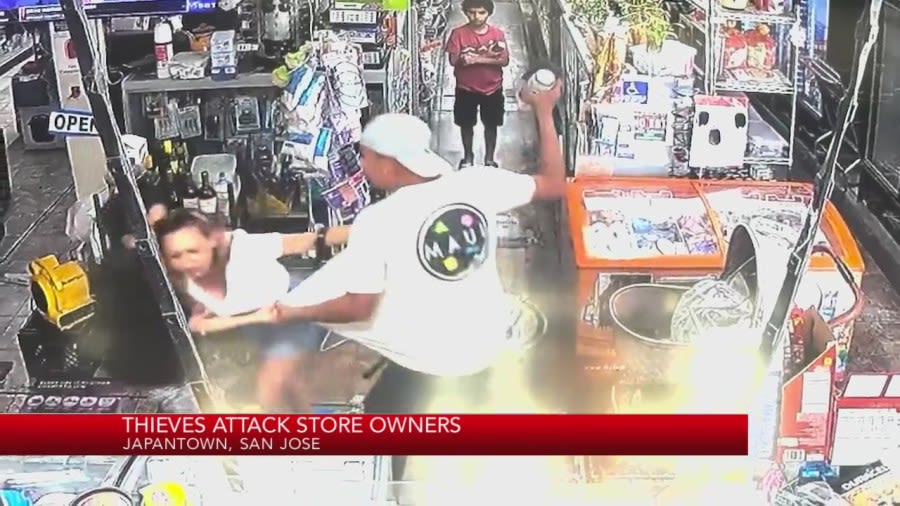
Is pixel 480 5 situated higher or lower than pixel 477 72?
higher

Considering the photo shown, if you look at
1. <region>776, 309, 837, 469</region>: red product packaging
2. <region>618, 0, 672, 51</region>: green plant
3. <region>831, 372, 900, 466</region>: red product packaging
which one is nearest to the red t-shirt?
<region>618, 0, 672, 51</region>: green plant

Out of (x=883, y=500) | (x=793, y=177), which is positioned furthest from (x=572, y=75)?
(x=883, y=500)

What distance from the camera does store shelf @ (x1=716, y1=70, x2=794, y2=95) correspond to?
2.34 meters

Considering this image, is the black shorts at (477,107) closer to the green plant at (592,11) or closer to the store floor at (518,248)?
the store floor at (518,248)

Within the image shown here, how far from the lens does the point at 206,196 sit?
7.73ft

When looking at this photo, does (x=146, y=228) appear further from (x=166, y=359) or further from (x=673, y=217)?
(x=673, y=217)

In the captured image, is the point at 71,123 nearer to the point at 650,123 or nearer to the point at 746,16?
the point at 650,123

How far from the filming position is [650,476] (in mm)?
2514

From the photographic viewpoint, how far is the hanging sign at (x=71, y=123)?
2.35 m

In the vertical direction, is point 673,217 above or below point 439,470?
above

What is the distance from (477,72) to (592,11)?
22cm

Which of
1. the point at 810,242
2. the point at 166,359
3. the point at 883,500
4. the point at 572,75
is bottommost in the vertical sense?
the point at 883,500

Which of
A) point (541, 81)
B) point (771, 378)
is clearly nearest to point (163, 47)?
point (541, 81)

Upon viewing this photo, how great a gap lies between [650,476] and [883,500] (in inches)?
16.4
